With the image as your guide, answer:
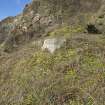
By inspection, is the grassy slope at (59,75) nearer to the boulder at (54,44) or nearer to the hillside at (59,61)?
the hillside at (59,61)

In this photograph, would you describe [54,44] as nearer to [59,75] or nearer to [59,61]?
[59,61]

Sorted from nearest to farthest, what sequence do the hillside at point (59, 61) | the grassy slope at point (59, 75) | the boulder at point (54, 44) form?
the grassy slope at point (59, 75)
the hillside at point (59, 61)
the boulder at point (54, 44)

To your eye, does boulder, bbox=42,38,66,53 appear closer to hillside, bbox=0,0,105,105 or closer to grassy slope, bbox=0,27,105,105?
hillside, bbox=0,0,105,105

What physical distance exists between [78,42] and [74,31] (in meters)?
3.09

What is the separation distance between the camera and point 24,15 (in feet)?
86.2

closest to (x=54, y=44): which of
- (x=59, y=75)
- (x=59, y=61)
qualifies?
(x=59, y=61)

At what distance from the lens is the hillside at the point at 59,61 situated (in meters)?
11.3

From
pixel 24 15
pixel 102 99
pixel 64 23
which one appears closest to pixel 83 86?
pixel 102 99

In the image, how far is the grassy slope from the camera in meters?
11.1

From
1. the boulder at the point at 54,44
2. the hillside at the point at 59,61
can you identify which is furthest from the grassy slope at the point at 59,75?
the boulder at the point at 54,44

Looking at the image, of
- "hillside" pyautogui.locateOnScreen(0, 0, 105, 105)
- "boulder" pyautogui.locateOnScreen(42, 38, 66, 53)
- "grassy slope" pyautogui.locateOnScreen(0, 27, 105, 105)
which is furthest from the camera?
"boulder" pyautogui.locateOnScreen(42, 38, 66, 53)

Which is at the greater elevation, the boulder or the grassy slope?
the boulder

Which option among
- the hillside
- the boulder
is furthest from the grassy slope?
the boulder

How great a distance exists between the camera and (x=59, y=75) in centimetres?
1296
